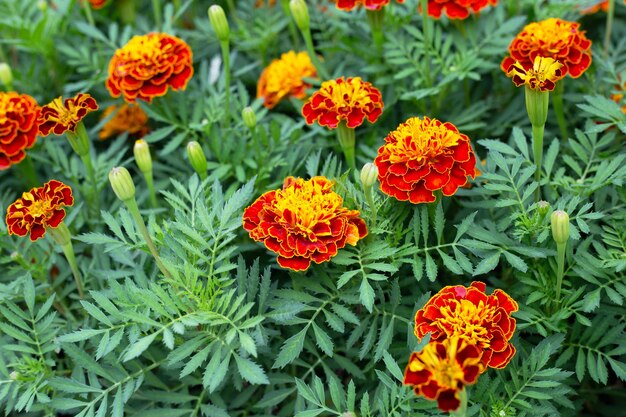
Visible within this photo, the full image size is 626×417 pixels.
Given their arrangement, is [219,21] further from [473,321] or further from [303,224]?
[473,321]

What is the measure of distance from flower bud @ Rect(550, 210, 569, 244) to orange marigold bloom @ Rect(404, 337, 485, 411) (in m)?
0.24

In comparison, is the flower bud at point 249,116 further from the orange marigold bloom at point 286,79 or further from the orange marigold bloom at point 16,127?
the orange marigold bloom at point 16,127

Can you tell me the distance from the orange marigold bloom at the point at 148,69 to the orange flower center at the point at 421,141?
0.53 m

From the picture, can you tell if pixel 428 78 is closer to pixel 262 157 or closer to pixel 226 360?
pixel 262 157

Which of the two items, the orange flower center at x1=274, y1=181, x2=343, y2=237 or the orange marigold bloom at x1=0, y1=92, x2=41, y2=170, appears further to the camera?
the orange marigold bloom at x1=0, y1=92, x2=41, y2=170

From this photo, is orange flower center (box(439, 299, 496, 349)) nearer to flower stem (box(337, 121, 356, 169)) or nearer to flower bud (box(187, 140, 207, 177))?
flower stem (box(337, 121, 356, 169))

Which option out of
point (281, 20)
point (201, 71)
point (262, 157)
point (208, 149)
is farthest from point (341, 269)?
point (281, 20)

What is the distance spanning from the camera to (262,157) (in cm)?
133

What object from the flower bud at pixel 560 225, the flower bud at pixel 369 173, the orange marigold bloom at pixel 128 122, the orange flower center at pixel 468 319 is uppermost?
the flower bud at pixel 369 173

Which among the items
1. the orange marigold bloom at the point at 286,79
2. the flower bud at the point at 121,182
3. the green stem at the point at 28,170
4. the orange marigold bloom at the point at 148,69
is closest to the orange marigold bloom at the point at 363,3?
the orange marigold bloom at the point at 286,79

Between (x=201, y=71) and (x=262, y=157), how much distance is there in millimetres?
397

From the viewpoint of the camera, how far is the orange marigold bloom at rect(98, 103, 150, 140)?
1.60 meters

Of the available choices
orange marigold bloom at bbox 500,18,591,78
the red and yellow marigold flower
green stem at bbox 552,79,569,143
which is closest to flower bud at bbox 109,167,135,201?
the red and yellow marigold flower

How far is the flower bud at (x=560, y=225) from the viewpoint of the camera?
3.04ft
